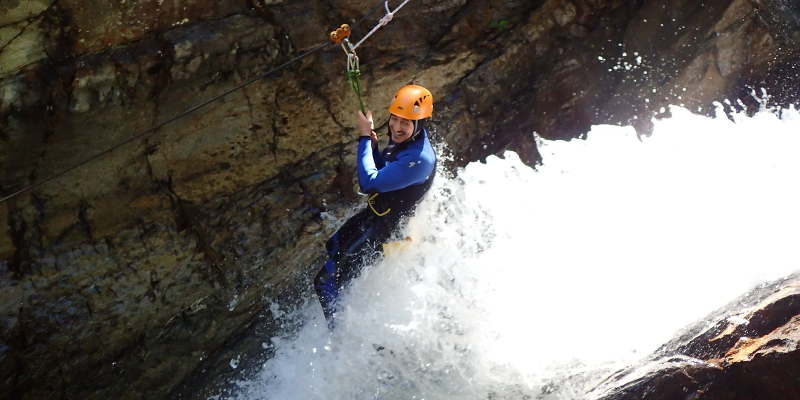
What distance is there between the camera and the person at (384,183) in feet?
13.3

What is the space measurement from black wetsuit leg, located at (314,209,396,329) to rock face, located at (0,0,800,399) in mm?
1134

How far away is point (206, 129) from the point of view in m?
Result: 4.98

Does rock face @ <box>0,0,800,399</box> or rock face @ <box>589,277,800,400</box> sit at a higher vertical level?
rock face @ <box>0,0,800,399</box>

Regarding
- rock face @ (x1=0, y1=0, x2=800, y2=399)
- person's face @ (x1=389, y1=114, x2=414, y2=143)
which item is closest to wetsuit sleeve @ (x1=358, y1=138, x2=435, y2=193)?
person's face @ (x1=389, y1=114, x2=414, y2=143)

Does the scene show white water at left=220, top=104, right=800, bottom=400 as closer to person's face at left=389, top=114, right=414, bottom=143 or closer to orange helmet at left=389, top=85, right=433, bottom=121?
person's face at left=389, top=114, right=414, bottom=143

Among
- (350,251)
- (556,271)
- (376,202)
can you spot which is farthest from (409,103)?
(556,271)

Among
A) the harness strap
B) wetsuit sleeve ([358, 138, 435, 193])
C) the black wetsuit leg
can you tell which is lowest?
the black wetsuit leg

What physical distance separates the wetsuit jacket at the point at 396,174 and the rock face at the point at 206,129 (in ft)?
4.55

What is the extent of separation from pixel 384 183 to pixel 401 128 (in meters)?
0.41

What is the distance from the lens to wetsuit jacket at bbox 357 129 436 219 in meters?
4.03

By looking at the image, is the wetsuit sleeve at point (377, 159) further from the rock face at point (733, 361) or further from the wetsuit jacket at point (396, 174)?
the rock face at point (733, 361)

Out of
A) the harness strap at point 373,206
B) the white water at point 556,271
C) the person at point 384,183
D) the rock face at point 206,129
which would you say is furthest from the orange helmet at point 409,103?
the rock face at point 206,129

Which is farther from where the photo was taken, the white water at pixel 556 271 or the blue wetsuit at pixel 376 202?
the white water at pixel 556 271

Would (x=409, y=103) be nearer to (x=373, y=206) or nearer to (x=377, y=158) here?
(x=377, y=158)
